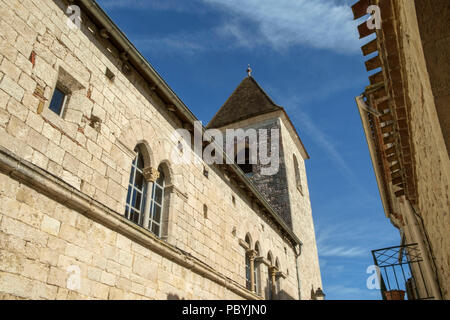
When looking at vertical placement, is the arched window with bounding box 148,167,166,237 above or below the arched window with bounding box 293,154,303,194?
below

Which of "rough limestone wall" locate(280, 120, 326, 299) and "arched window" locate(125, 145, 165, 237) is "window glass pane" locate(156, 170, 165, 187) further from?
"rough limestone wall" locate(280, 120, 326, 299)

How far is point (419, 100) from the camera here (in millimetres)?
3221

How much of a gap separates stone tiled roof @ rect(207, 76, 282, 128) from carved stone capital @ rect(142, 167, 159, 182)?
39.2 feet

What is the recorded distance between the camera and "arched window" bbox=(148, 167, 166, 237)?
6.23m

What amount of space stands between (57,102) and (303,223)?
1333 cm

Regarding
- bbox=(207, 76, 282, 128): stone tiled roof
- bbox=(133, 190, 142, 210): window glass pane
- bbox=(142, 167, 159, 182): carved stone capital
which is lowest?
bbox=(133, 190, 142, 210): window glass pane

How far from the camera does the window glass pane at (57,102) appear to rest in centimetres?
473

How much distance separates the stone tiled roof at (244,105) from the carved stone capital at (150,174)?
11955 millimetres

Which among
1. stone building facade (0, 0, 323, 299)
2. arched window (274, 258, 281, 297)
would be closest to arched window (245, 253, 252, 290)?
stone building facade (0, 0, 323, 299)

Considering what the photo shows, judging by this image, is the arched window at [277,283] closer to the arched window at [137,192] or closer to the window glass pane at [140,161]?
the arched window at [137,192]

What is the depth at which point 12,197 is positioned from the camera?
3680 mm

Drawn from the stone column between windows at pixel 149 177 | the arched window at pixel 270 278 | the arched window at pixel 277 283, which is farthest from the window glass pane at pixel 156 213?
the arched window at pixel 277 283

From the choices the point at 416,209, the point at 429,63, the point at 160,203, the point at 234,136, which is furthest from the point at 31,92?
the point at 234,136
